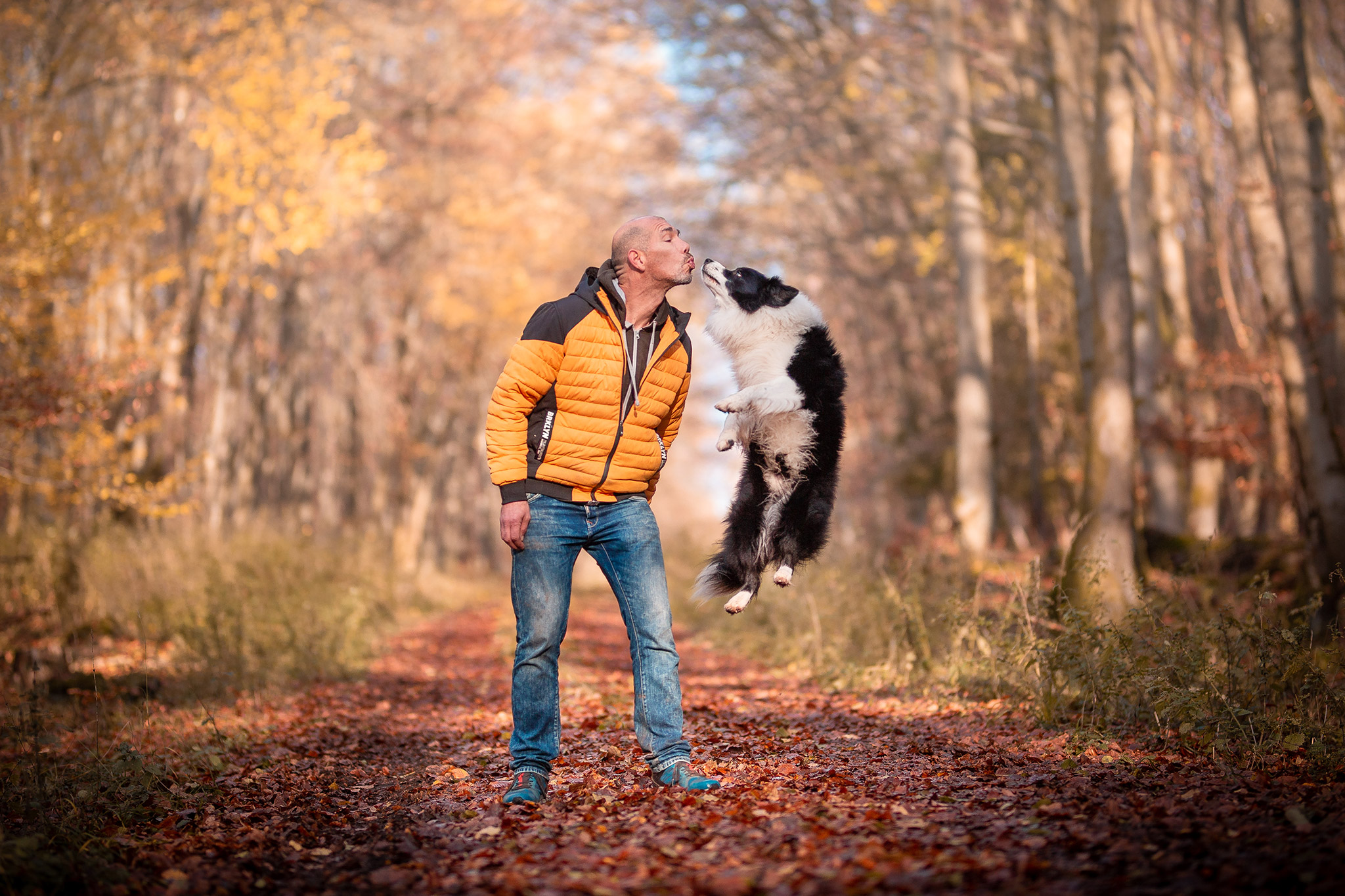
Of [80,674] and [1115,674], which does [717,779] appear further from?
[80,674]

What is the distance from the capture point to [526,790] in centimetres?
473

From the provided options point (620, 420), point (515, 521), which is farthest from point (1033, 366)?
point (515, 521)

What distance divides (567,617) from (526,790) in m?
0.78

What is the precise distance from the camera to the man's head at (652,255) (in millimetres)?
4828

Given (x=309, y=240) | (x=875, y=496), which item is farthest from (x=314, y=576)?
(x=875, y=496)

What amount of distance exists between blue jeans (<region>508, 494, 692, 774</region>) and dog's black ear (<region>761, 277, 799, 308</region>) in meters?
1.15

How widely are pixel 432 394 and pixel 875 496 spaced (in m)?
10.6

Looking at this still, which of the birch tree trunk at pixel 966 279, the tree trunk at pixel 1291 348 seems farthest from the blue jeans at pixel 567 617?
the birch tree trunk at pixel 966 279

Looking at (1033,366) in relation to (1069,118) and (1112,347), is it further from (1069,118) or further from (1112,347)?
(1112,347)

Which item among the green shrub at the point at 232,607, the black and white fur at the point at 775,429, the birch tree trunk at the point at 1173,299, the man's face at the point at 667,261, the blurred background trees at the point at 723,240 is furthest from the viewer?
the birch tree trunk at the point at 1173,299

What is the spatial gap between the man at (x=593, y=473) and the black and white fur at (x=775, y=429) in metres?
0.36

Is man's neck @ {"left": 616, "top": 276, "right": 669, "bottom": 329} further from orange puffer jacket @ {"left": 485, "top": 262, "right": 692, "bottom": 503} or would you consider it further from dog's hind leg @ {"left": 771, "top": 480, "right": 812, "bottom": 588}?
dog's hind leg @ {"left": 771, "top": 480, "right": 812, "bottom": 588}

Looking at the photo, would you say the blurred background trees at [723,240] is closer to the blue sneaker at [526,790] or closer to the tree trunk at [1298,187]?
the tree trunk at [1298,187]

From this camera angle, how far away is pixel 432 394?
25.0 meters
